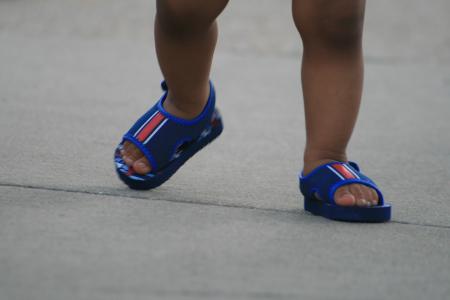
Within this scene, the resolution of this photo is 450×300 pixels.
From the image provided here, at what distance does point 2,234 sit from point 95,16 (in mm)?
5696

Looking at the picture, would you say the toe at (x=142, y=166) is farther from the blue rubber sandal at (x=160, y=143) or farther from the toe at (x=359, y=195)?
the toe at (x=359, y=195)

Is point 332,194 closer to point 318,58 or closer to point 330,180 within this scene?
point 330,180

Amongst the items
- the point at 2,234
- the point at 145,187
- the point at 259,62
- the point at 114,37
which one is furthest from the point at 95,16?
the point at 2,234

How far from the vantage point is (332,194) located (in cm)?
236

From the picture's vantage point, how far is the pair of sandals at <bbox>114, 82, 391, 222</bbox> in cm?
237

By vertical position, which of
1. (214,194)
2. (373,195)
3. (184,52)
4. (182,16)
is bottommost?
(214,194)

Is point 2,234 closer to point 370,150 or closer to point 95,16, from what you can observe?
point 370,150

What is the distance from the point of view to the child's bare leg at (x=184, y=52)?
95.5 inches

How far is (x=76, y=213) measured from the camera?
2.22 m

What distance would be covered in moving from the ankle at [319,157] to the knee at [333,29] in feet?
0.85

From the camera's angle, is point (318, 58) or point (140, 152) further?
point (140, 152)

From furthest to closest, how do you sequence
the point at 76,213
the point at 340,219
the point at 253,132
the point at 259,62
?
the point at 259,62 → the point at 253,132 → the point at 340,219 → the point at 76,213

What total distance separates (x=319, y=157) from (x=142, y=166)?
456 millimetres

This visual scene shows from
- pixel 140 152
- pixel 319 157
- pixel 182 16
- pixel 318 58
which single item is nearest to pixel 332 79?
pixel 318 58
